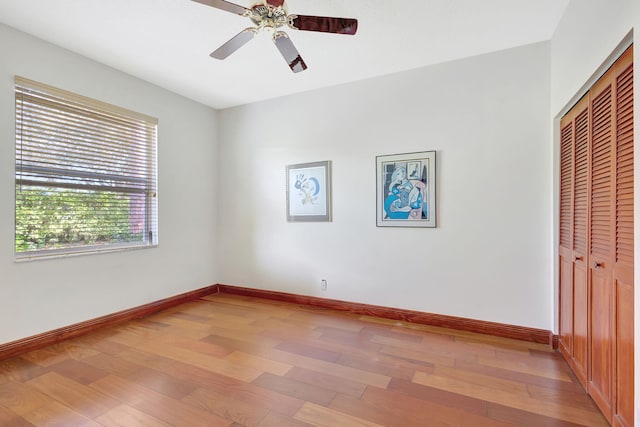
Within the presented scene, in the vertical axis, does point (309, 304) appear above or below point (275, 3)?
below

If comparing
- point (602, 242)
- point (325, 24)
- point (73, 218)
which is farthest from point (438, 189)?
point (73, 218)

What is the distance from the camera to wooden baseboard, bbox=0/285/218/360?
92.4 inches

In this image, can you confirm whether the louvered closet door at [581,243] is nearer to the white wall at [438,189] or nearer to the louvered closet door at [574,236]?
the louvered closet door at [574,236]

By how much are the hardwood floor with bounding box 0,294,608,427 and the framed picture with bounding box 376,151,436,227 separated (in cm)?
107

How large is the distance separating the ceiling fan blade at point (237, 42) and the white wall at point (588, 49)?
188 centimetres

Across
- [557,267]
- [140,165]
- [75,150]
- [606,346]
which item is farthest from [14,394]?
[557,267]

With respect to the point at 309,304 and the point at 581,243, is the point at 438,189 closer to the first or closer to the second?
the point at 581,243

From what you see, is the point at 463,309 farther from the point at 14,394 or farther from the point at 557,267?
the point at 14,394

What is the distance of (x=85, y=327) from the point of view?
2.77m

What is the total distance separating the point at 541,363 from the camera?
2.19 meters

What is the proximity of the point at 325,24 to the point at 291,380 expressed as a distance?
229 cm

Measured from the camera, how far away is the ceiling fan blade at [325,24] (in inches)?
68.5

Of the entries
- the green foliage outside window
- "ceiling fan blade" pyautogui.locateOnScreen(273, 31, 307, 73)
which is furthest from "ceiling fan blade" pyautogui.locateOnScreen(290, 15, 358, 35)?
the green foliage outside window

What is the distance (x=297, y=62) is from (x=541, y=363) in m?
2.89
